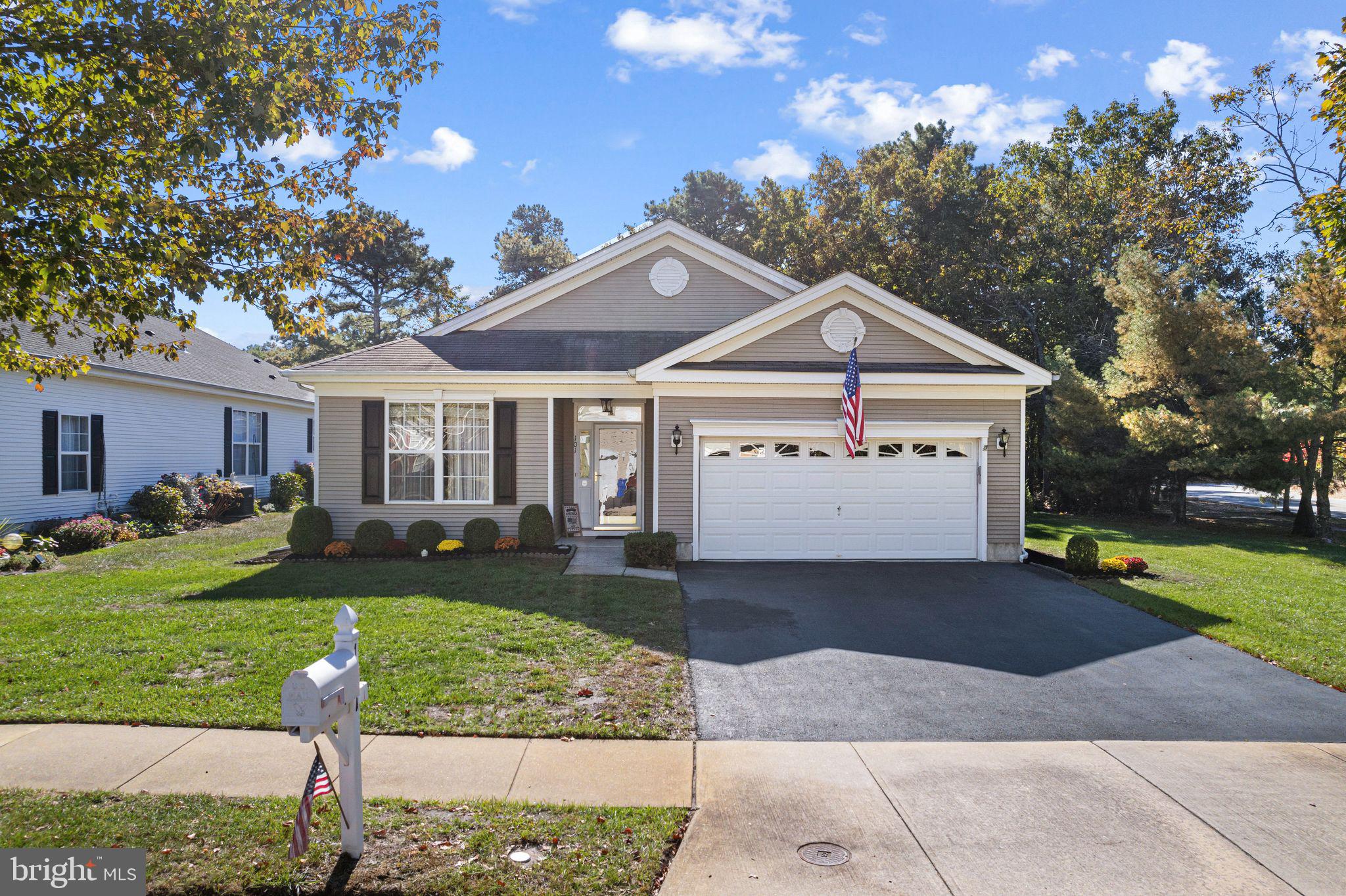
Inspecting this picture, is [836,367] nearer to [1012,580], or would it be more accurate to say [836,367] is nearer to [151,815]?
[1012,580]

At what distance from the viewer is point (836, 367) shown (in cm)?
1390

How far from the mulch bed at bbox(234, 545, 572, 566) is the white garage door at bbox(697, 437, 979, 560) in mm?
2889

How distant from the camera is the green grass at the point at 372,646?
20.3 feet

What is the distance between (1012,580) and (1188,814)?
806 centimetres

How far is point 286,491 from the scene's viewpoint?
76.2 feet

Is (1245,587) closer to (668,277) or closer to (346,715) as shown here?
(668,277)

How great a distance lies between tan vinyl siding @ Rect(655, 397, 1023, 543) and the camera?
13867 millimetres

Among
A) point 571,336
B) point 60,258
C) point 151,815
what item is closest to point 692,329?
point 571,336

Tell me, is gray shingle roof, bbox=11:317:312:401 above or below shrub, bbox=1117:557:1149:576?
above

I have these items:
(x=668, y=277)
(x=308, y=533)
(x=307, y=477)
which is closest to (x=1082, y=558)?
(x=668, y=277)

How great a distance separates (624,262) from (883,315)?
623 cm

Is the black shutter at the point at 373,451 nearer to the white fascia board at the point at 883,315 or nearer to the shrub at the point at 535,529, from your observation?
the shrub at the point at 535,529

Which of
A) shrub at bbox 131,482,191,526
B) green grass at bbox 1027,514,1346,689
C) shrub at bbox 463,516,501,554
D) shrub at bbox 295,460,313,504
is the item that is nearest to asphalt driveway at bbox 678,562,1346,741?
green grass at bbox 1027,514,1346,689

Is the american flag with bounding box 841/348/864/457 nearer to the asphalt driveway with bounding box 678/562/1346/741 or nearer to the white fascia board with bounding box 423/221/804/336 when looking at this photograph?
the asphalt driveway with bounding box 678/562/1346/741
